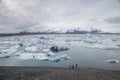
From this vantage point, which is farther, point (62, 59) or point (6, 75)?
point (62, 59)

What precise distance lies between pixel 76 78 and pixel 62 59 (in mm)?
6986

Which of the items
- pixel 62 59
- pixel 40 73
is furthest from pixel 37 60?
pixel 40 73

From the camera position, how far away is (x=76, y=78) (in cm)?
998

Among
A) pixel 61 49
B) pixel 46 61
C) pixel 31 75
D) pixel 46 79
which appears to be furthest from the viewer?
pixel 61 49

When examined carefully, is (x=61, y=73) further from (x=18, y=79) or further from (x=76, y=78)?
(x=18, y=79)

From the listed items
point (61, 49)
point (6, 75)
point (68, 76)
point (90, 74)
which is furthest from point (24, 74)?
point (61, 49)

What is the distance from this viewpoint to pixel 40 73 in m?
11.1

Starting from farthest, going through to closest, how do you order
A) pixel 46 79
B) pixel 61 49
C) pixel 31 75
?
pixel 61 49, pixel 31 75, pixel 46 79

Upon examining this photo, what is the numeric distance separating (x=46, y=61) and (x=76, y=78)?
274 inches

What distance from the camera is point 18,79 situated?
9.80 metres

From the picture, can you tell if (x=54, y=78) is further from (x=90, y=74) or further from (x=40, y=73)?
(x=90, y=74)

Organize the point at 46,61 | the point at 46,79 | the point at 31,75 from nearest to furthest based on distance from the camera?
1. the point at 46,79
2. the point at 31,75
3. the point at 46,61

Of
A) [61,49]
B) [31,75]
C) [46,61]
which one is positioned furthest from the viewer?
[61,49]

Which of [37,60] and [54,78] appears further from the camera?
[37,60]
